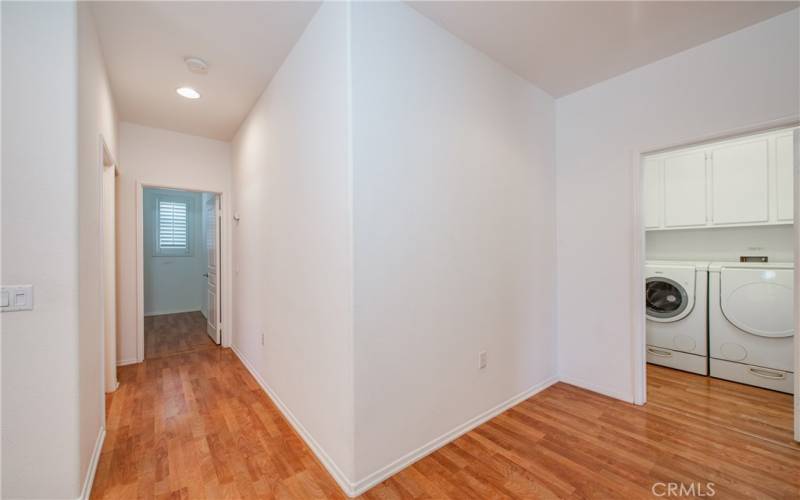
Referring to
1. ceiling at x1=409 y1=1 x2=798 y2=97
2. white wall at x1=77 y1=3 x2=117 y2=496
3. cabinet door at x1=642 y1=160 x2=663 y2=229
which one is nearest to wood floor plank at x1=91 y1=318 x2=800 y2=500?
white wall at x1=77 y1=3 x2=117 y2=496

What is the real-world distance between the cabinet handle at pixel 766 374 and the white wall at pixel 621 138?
1256mm

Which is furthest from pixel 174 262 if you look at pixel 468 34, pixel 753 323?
pixel 753 323

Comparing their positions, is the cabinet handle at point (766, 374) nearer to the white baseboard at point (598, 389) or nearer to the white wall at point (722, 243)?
the white wall at point (722, 243)

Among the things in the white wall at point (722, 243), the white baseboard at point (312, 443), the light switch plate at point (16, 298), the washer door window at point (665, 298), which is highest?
the white wall at point (722, 243)

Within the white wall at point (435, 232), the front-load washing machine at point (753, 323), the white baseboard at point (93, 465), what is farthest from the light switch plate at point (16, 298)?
the front-load washing machine at point (753, 323)

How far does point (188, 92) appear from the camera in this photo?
9.43 feet

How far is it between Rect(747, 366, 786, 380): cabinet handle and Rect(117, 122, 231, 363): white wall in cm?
591

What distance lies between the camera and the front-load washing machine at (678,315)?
3068 mm

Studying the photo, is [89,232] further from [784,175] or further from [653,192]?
[784,175]

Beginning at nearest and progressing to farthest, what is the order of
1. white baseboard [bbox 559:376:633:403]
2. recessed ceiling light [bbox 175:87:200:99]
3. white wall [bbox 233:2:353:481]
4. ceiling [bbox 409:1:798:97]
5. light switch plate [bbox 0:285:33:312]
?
light switch plate [bbox 0:285:33:312] < white wall [bbox 233:2:353:481] < ceiling [bbox 409:1:798:97] < white baseboard [bbox 559:376:633:403] < recessed ceiling light [bbox 175:87:200:99]

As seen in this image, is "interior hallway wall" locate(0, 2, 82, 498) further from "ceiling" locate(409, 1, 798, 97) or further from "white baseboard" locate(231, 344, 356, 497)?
"ceiling" locate(409, 1, 798, 97)

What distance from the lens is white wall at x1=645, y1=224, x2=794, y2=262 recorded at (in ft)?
9.93

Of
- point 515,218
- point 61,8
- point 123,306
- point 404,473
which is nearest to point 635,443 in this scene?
point 404,473

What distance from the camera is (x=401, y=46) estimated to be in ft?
5.98
